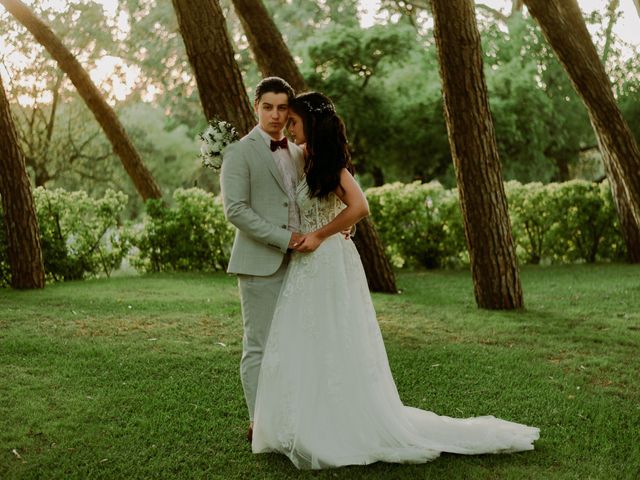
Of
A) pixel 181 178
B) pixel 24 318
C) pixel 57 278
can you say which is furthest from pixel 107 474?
pixel 181 178

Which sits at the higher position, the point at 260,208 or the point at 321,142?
the point at 321,142

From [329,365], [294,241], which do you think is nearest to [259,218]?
[294,241]

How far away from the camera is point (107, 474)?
155 inches

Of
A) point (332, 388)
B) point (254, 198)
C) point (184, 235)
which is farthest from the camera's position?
point (184, 235)

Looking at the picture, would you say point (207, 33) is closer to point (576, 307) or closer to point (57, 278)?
point (576, 307)

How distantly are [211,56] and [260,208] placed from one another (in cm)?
372

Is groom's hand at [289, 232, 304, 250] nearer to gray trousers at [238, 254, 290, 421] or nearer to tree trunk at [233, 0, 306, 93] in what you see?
gray trousers at [238, 254, 290, 421]

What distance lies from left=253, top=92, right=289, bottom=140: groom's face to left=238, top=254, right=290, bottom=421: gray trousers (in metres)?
0.84

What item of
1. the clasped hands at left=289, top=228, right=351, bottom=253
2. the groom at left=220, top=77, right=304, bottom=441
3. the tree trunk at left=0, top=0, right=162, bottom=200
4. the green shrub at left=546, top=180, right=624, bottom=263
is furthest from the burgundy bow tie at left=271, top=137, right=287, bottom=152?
the green shrub at left=546, top=180, right=624, bottom=263

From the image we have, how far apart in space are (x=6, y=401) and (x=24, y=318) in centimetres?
317

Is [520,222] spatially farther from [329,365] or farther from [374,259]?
[329,365]

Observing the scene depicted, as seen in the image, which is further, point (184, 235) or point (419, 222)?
point (419, 222)

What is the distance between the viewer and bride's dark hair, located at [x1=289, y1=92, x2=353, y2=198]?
4.12 metres

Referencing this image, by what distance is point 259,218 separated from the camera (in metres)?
4.18
